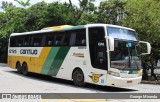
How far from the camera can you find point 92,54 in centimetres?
1593

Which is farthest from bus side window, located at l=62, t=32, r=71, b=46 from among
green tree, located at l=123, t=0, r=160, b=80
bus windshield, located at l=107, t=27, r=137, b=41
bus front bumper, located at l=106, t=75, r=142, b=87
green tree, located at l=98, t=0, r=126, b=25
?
green tree, located at l=98, t=0, r=126, b=25

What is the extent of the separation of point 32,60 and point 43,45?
73.7 inches

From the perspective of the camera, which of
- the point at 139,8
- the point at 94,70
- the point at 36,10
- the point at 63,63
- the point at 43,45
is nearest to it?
the point at 94,70

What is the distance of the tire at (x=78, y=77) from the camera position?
1680 cm

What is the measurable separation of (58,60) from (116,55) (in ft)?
15.2

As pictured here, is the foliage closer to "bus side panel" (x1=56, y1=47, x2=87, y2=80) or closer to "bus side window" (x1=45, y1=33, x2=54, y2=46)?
"bus side window" (x1=45, y1=33, x2=54, y2=46)

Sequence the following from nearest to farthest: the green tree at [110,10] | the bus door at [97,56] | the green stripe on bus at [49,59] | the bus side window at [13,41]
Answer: the bus door at [97,56]
the green stripe on bus at [49,59]
the bus side window at [13,41]
the green tree at [110,10]

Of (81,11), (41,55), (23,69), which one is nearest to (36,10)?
(81,11)

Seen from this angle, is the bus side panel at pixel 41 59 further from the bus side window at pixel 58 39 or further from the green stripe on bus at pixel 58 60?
the green stripe on bus at pixel 58 60

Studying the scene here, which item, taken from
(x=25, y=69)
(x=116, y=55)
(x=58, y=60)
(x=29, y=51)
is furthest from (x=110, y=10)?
(x=116, y=55)

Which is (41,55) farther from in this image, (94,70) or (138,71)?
(138,71)

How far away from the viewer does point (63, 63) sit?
18.3 m

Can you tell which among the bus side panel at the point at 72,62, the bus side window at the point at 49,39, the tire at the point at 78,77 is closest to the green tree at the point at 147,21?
the bus side window at the point at 49,39

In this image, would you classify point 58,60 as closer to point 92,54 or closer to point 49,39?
point 49,39
